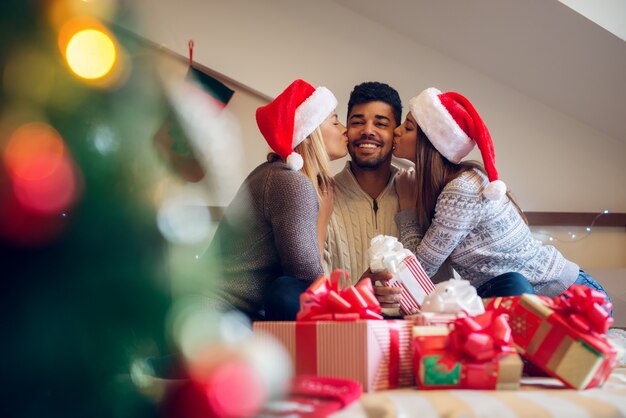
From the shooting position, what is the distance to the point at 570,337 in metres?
0.93

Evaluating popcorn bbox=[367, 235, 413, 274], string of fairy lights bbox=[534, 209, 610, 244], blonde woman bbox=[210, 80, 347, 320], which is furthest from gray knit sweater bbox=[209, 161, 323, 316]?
string of fairy lights bbox=[534, 209, 610, 244]

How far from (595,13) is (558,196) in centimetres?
76

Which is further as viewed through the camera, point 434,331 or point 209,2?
point 209,2

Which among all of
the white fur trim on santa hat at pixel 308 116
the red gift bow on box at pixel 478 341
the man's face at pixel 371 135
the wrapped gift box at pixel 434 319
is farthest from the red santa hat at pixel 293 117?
the red gift bow on box at pixel 478 341

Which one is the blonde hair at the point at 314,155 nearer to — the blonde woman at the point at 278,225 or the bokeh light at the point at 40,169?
the blonde woman at the point at 278,225

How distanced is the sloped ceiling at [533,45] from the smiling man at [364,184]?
55cm

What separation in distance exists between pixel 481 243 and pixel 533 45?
952mm

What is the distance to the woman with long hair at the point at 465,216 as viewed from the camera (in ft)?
5.15

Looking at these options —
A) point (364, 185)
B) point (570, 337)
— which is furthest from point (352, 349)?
point (364, 185)

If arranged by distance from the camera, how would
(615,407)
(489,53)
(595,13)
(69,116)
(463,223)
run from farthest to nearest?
1. (489,53)
2. (595,13)
3. (463,223)
4. (615,407)
5. (69,116)

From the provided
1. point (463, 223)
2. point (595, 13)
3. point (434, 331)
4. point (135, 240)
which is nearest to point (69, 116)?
point (135, 240)

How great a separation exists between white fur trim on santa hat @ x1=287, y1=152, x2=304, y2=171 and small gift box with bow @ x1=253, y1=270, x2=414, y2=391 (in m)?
0.61

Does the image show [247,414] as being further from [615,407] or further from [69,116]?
[615,407]

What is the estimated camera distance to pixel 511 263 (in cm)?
160
